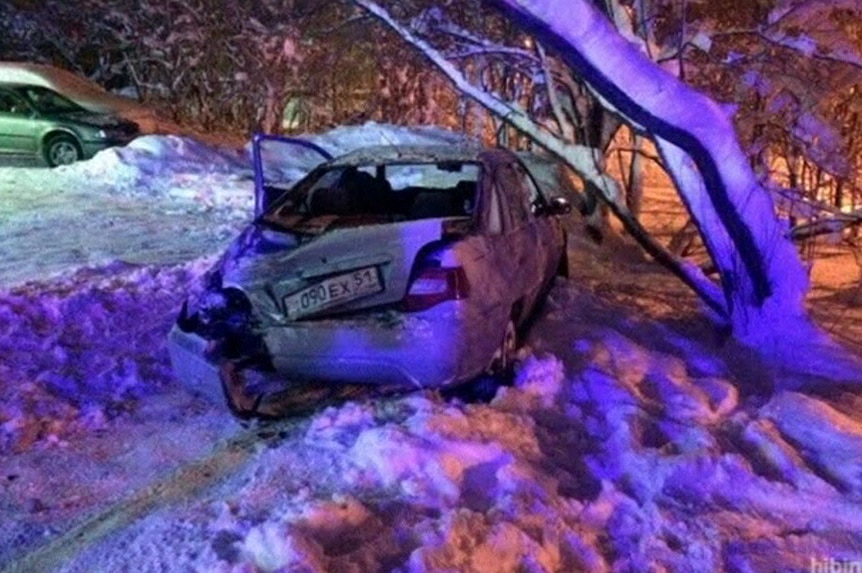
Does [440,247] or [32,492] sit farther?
[440,247]

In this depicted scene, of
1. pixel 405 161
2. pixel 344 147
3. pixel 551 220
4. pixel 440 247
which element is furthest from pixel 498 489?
pixel 344 147

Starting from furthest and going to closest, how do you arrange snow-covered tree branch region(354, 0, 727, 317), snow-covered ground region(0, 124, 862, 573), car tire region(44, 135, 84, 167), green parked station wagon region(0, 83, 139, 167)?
car tire region(44, 135, 84, 167)
green parked station wagon region(0, 83, 139, 167)
snow-covered tree branch region(354, 0, 727, 317)
snow-covered ground region(0, 124, 862, 573)

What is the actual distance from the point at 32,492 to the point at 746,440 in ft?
11.8

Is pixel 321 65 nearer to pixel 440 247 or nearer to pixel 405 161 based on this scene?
pixel 405 161

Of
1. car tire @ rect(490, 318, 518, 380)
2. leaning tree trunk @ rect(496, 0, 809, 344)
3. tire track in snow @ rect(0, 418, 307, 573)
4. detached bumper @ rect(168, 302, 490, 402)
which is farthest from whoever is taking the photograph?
car tire @ rect(490, 318, 518, 380)

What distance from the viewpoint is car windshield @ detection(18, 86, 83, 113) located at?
14625 mm

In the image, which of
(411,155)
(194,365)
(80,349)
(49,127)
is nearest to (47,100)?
(49,127)

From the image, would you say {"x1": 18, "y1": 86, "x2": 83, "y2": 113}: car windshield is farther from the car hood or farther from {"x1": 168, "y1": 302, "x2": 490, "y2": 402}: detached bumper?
{"x1": 168, "y1": 302, "x2": 490, "y2": 402}: detached bumper

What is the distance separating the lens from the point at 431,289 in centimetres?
459

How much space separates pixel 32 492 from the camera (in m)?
4.12

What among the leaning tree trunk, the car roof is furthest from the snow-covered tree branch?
the car roof

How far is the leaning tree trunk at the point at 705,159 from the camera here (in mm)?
4711

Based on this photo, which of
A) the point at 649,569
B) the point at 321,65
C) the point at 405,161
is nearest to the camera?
the point at 649,569

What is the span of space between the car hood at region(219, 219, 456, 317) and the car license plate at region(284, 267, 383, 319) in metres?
0.03
